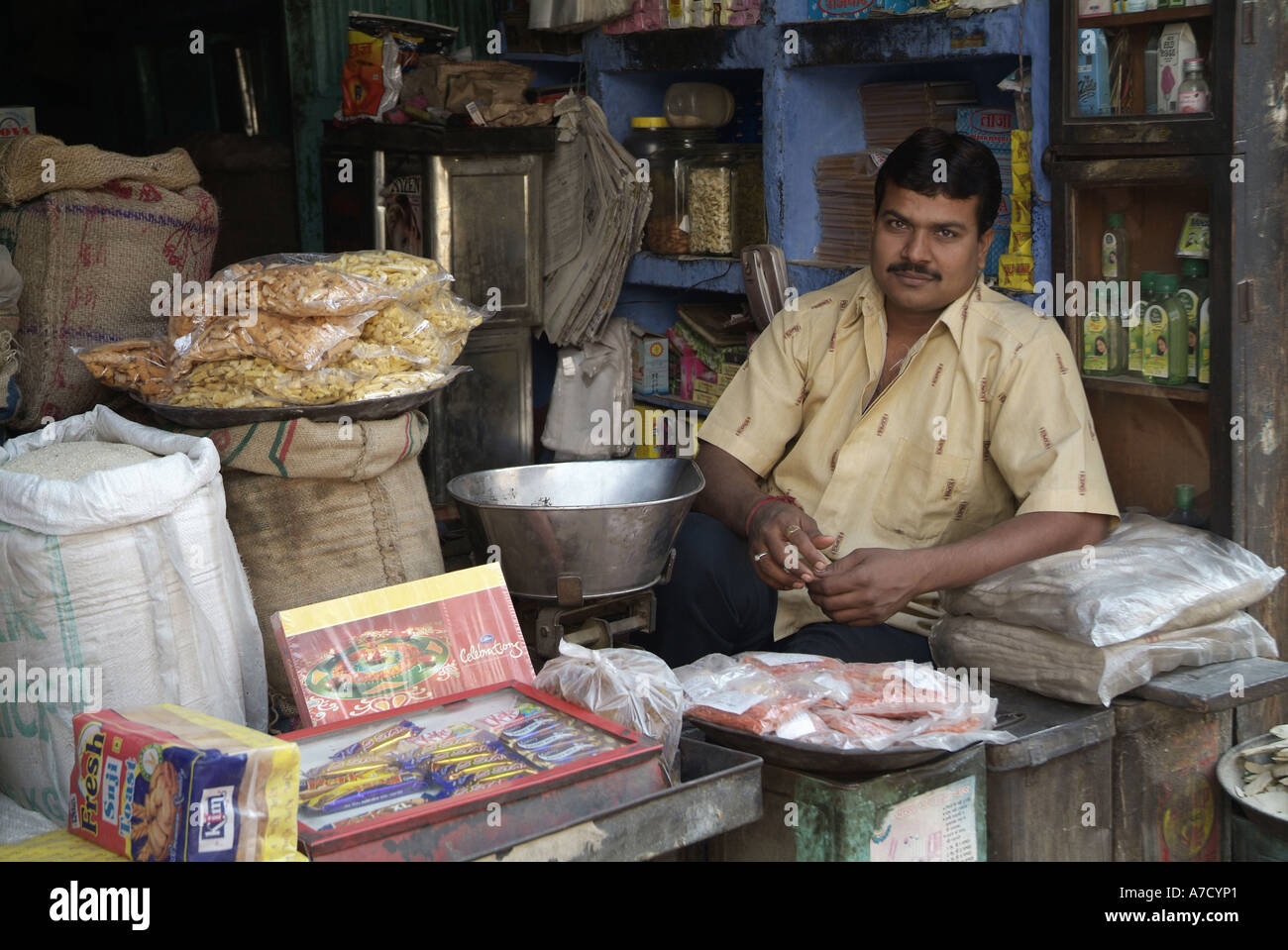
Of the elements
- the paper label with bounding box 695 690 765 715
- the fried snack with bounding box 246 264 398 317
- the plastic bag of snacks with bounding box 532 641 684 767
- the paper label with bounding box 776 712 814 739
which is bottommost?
the paper label with bounding box 776 712 814 739

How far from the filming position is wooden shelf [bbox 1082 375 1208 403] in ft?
8.73

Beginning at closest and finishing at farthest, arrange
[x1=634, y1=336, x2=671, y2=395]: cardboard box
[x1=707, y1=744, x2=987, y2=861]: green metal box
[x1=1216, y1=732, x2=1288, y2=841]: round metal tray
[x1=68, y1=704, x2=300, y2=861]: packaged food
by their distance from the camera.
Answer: [x1=68, y1=704, x2=300, y2=861]: packaged food
[x1=707, y1=744, x2=987, y2=861]: green metal box
[x1=1216, y1=732, x2=1288, y2=841]: round metal tray
[x1=634, y1=336, x2=671, y2=395]: cardboard box

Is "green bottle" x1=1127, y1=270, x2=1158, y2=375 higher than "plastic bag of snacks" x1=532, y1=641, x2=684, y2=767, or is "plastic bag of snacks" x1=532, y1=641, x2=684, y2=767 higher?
"green bottle" x1=1127, y1=270, x2=1158, y2=375

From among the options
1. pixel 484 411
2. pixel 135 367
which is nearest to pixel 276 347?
pixel 135 367

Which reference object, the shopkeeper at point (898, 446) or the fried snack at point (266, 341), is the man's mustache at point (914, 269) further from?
the fried snack at point (266, 341)

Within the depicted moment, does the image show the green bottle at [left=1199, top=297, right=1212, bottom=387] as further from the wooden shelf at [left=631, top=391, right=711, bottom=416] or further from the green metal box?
the wooden shelf at [left=631, top=391, right=711, bottom=416]

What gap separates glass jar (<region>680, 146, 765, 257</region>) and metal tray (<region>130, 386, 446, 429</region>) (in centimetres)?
179

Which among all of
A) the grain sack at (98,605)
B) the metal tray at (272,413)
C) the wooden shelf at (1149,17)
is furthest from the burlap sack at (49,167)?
the wooden shelf at (1149,17)

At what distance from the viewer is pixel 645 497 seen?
8.73 feet

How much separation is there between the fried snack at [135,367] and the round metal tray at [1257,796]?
73.7 inches

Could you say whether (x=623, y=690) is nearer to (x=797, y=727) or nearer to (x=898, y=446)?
(x=797, y=727)

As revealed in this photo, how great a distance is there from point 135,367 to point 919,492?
1.46m

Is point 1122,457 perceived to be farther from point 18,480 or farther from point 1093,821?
point 18,480

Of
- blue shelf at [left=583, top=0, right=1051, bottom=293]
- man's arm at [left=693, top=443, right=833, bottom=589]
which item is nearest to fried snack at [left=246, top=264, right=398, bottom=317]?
man's arm at [left=693, top=443, right=833, bottom=589]
